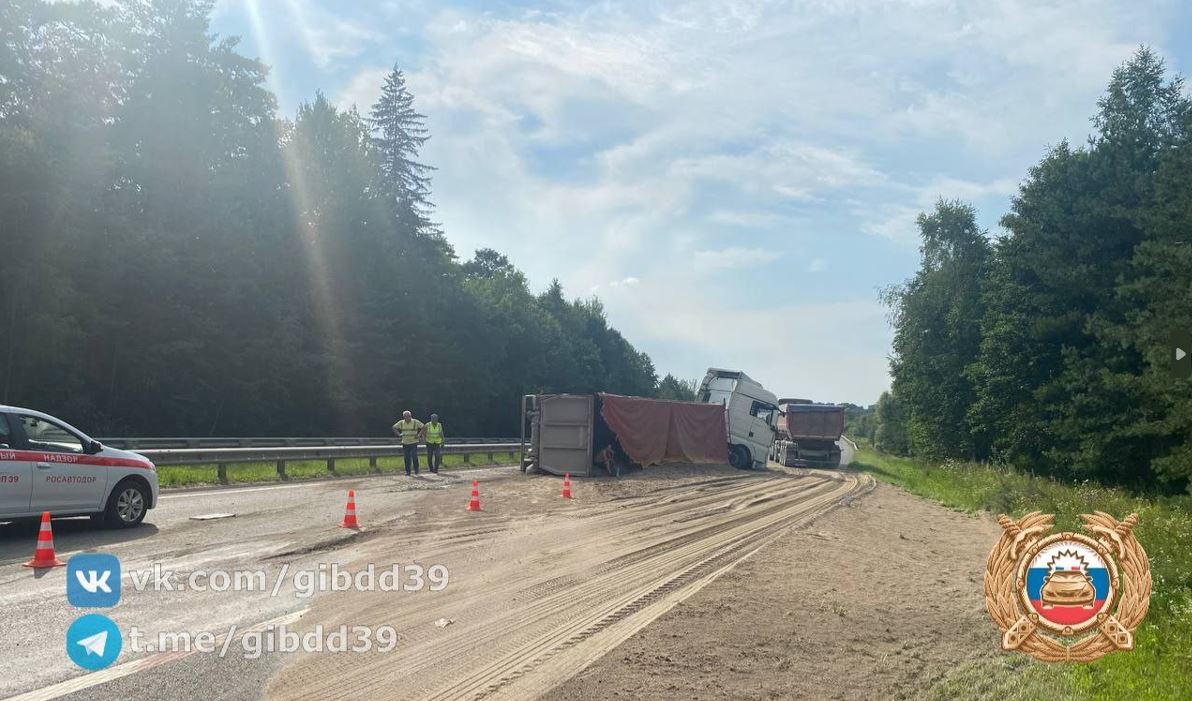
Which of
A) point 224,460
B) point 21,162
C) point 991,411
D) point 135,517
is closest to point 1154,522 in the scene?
point 135,517

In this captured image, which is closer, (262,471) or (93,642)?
(93,642)

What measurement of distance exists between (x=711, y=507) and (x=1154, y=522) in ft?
24.8

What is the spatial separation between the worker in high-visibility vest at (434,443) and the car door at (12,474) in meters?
14.4

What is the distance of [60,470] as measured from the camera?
1043cm

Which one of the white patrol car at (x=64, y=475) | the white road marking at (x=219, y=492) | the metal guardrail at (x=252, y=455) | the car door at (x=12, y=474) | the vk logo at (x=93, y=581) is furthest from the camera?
the metal guardrail at (x=252, y=455)

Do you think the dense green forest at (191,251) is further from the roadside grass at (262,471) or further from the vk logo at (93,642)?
the vk logo at (93,642)

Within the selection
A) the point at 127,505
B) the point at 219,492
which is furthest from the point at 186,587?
the point at 219,492

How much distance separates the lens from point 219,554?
31.5ft

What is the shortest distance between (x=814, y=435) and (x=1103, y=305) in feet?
44.3

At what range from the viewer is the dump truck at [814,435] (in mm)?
38969

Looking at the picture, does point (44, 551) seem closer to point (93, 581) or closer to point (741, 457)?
point (93, 581)

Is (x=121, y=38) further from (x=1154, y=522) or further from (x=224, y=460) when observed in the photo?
(x=1154, y=522)

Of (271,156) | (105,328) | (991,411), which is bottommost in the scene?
(991,411)

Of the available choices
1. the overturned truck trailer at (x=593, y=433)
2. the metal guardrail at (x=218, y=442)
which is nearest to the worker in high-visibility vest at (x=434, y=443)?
the overturned truck trailer at (x=593, y=433)
